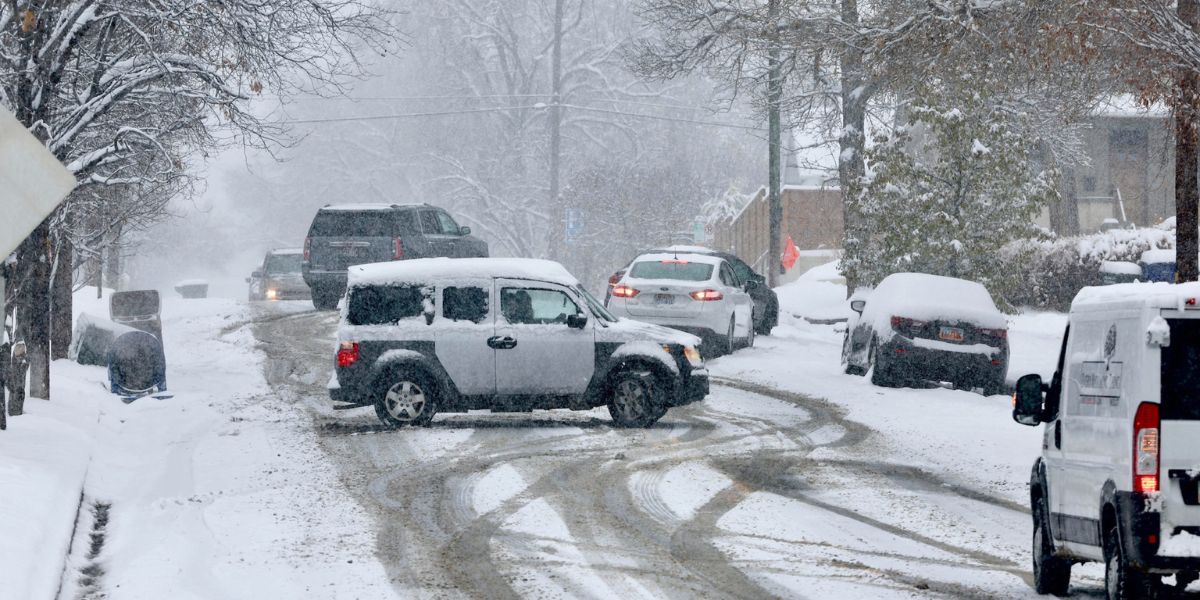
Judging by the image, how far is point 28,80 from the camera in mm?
15227

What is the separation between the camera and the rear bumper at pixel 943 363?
19.9 meters

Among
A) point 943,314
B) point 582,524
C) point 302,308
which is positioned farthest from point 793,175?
point 582,524

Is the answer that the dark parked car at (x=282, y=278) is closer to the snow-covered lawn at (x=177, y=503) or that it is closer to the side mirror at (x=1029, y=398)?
the snow-covered lawn at (x=177, y=503)

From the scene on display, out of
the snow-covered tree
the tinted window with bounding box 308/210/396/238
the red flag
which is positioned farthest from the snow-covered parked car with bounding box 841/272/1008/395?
the red flag

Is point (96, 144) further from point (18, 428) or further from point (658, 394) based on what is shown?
point (658, 394)

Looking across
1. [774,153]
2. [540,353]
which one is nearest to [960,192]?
[774,153]

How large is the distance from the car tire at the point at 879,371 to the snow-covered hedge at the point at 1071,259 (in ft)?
33.3

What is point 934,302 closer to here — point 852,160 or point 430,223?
point 430,223

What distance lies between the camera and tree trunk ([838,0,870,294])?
29047 mm

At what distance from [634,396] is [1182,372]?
30.2ft

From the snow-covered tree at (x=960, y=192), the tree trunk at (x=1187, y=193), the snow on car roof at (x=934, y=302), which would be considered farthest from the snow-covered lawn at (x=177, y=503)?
the snow-covered tree at (x=960, y=192)

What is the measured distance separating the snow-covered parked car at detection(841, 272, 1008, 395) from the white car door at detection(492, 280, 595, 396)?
5.66 meters

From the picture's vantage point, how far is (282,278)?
39.4 m

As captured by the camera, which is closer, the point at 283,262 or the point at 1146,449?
the point at 1146,449
